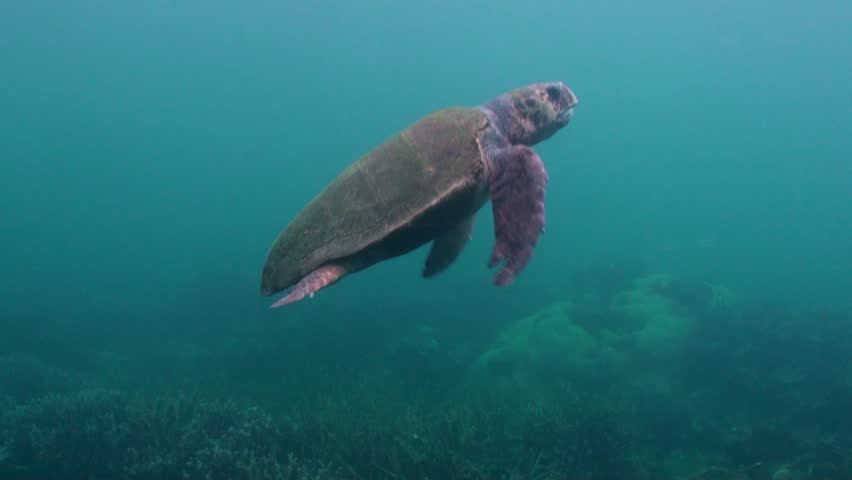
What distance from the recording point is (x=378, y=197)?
3184 mm

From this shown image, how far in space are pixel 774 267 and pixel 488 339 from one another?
45.3m

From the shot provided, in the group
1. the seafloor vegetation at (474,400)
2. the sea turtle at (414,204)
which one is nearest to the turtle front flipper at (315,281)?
the sea turtle at (414,204)

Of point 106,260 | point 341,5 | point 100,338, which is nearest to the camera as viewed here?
point 100,338

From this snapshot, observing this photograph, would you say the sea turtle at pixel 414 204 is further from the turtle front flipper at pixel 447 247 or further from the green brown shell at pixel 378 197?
the turtle front flipper at pixel 447 247

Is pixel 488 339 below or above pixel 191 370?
below

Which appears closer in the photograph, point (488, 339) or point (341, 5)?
point (488, 339)

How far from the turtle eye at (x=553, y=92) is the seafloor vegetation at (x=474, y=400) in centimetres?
531

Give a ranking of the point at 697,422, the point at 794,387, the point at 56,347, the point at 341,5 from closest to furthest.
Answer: the point at 697,422
the point at 794,387
the point at 56,347
the point at 341,5

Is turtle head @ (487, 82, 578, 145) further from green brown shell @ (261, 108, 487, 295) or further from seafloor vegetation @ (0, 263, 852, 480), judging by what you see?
seafloor vegetation @ (0, 263, 852, 480)

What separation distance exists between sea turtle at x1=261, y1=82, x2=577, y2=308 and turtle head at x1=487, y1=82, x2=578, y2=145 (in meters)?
0.53

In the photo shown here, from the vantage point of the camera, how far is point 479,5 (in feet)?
366

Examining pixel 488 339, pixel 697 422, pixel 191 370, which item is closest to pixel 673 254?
pixel 488 339

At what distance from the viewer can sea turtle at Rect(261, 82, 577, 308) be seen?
3.07 meters

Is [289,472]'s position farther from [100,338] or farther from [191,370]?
[100,338]
